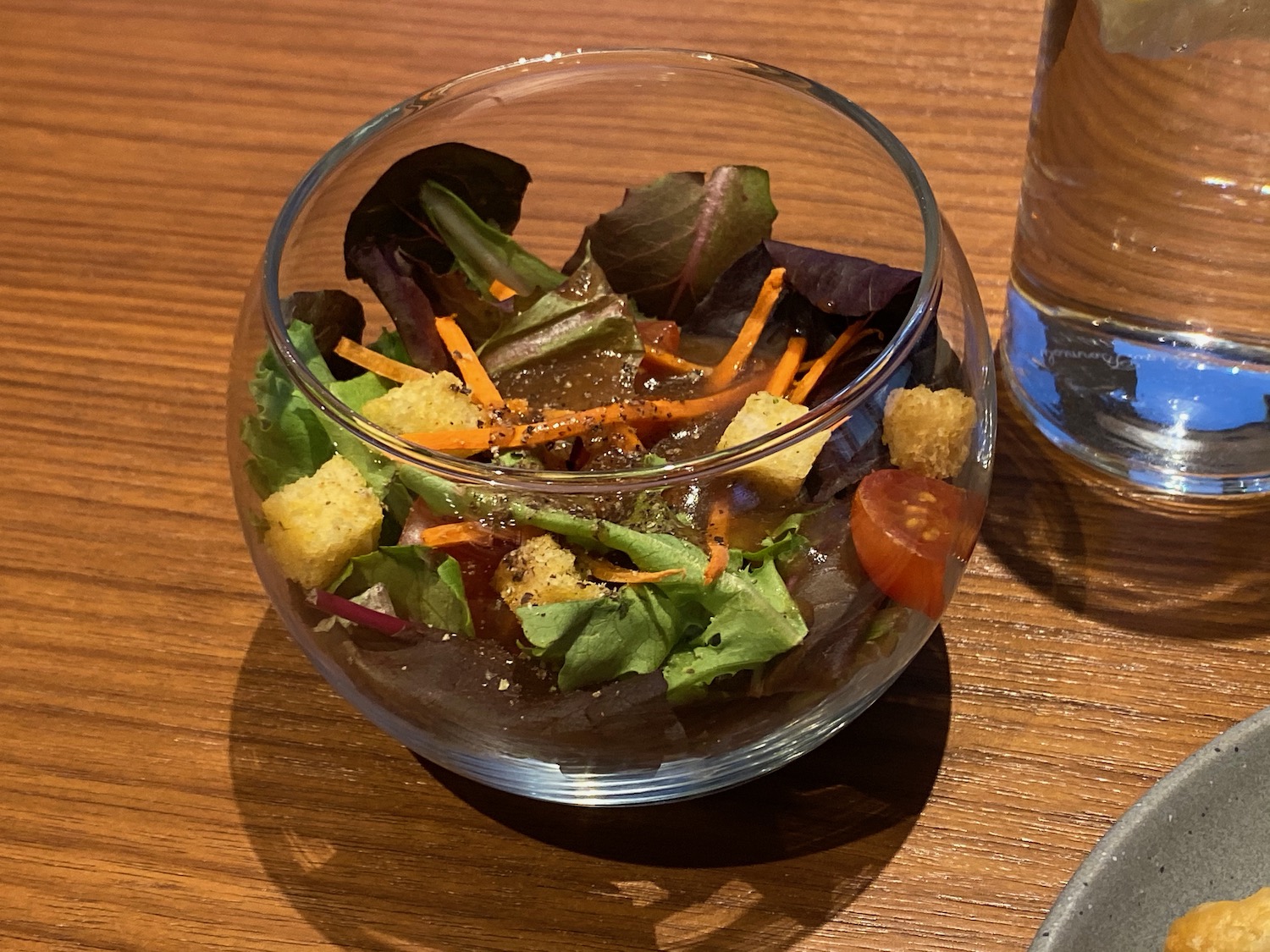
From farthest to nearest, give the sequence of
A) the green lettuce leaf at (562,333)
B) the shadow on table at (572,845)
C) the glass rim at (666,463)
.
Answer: the green lettuce leaf at (562,333)
the shadow on table at (572,845)
the glass rim at (666,463)

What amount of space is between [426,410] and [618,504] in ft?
0.47

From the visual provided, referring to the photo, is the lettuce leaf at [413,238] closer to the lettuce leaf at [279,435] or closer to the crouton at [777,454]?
the lettuce leaf at [279,435]

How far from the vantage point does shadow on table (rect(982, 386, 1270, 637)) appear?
68 cm

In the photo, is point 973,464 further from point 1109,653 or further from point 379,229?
point 379,229

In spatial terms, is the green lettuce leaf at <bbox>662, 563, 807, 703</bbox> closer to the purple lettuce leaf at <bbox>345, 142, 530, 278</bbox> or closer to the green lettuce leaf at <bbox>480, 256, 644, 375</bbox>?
the green lettuce leaf at <bbox>480, 256, 644, 375</bbox>

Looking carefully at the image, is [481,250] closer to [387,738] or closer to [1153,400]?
[387,738]

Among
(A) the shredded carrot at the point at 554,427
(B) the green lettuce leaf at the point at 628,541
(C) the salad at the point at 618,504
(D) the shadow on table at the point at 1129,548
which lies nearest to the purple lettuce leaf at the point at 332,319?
(C) the salad at the point at 618,504

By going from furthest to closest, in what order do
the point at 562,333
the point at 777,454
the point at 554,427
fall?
the point at 562,333 → the point at 554,427 → the point at 777,454

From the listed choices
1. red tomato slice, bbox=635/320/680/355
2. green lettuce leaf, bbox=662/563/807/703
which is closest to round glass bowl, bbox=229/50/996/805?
green lettuce leaf, bbox=662/563/807/703

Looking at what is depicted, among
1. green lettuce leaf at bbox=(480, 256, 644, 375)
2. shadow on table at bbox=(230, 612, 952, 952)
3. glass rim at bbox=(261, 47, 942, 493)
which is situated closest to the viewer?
glass rim at bbox=(261, 47, 942, 493)

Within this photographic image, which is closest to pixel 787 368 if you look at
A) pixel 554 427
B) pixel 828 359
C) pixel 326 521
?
pixel 828 359

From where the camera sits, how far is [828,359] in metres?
0.61

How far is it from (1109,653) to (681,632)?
273mm

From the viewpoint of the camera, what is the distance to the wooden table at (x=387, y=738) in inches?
22.4
